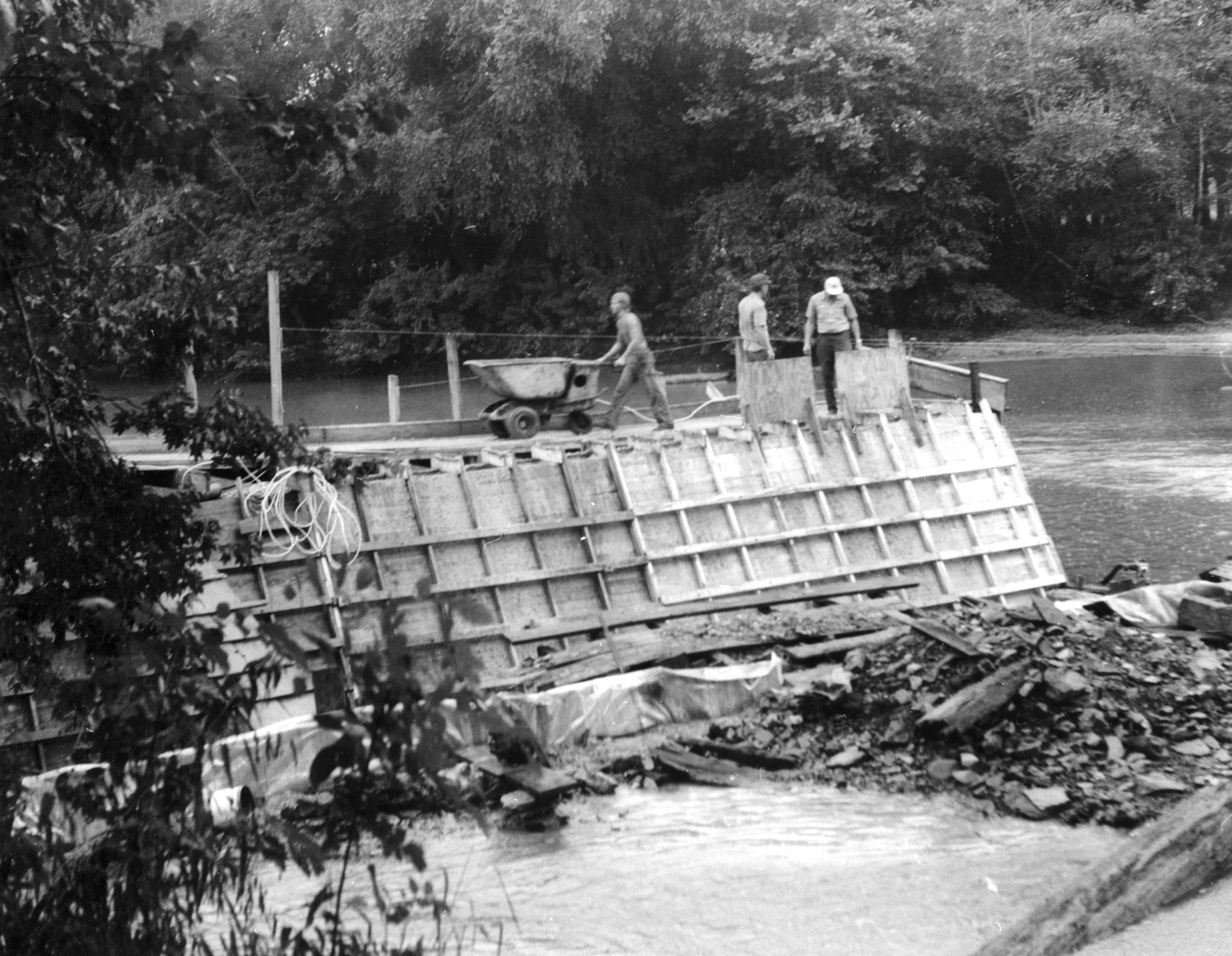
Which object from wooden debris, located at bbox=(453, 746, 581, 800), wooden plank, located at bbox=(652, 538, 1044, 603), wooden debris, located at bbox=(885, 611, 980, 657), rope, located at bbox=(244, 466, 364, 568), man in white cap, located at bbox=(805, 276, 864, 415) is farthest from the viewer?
man in white cap, located at bbox=(805, 276, 864, 415)

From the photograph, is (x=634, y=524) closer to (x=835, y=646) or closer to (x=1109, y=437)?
(x=835, y=646)

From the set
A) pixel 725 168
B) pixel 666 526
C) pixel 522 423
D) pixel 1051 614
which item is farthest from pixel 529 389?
pixel 725 168

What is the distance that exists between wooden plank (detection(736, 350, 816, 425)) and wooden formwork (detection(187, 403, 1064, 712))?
8.0 inches

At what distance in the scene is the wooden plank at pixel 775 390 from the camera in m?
15.3

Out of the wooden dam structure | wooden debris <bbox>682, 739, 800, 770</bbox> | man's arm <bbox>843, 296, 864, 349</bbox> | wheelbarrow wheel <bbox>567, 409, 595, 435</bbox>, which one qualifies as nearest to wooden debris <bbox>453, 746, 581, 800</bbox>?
wooden debris <bbox>682, 739, 800, 770</bbox>

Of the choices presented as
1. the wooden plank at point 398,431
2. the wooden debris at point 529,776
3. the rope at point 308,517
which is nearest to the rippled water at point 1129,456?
the wooden plank at point 398,431

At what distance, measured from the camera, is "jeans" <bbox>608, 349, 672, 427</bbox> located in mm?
16297

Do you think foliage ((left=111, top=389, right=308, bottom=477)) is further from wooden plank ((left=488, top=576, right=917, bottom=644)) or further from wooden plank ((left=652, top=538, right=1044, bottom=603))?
wooden plank ((left=652, top=538, right=1044, bottom=603))

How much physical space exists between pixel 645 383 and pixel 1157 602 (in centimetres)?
668

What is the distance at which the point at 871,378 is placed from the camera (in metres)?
16.0

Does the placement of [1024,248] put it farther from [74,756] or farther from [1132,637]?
[74,756]

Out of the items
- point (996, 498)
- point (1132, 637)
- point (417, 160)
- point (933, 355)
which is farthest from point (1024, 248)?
point (1132, 637)

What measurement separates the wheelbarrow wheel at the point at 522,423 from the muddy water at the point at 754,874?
8.10m

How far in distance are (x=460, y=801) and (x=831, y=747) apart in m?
6.65
